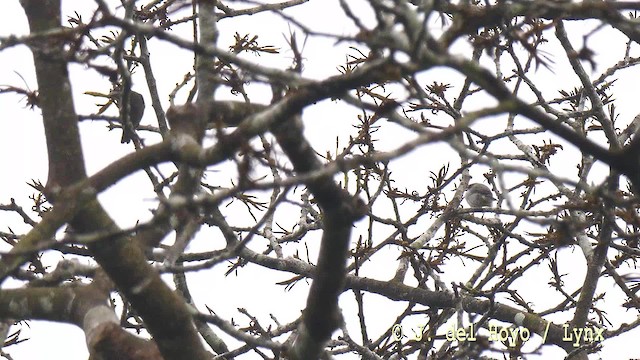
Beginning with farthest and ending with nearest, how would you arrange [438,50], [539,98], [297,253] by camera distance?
[297,253]
[539,98]
[438,50]

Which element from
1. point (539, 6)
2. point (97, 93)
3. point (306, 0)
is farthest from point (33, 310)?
point (306, 0)

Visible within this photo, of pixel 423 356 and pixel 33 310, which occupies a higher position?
pixel 423 356

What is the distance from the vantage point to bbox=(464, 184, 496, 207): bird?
11125mm

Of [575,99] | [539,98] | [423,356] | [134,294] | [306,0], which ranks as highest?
[306,0]

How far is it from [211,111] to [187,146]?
18.5 inches

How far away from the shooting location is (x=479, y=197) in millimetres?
11156

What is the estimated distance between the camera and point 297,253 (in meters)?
5.73

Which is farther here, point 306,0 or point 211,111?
point 306,0

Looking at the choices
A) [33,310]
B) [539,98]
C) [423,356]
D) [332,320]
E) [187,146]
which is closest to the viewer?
[187,146]

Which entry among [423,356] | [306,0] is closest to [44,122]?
[423,356]

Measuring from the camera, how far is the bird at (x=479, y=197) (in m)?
11.1

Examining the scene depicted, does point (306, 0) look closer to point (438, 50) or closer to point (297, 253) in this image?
point (297, 253)

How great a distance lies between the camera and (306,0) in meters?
5.81

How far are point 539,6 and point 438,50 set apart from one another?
317 mm
